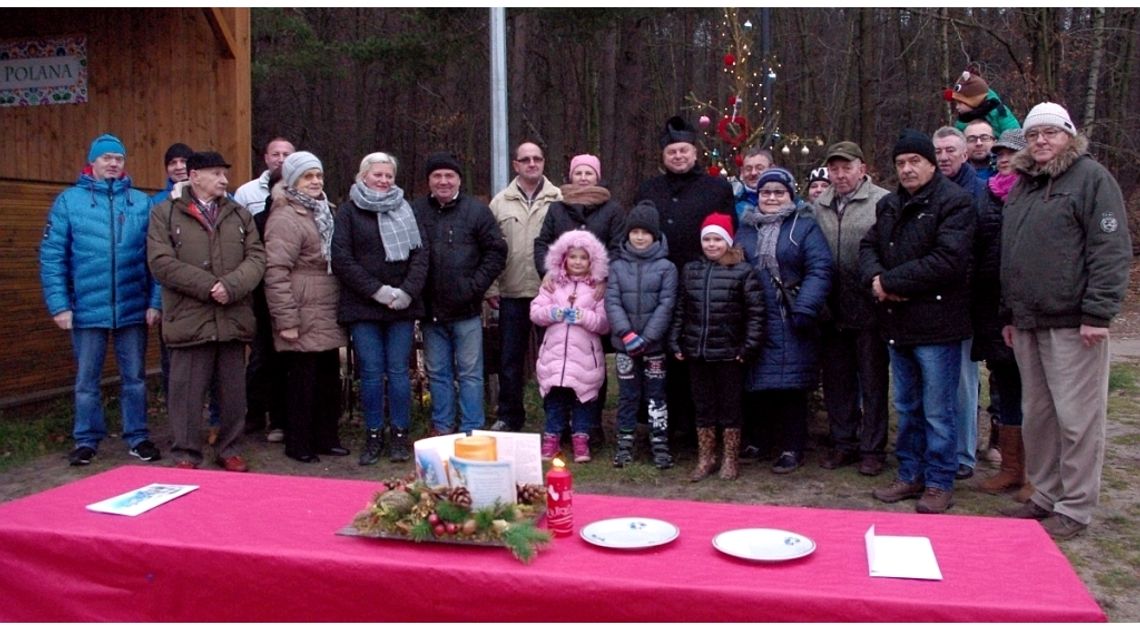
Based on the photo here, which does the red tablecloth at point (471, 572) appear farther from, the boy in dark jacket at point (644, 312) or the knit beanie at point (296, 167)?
the knit beanie at point (296, 167)

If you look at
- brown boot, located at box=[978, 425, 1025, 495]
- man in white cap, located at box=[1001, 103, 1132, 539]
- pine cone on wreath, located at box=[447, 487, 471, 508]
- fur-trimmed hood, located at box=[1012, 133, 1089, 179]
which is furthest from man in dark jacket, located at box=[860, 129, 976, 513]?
pine cone on wreath, located at box=[447, 487, 471, 508]

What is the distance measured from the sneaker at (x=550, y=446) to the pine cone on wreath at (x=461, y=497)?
12.1ft

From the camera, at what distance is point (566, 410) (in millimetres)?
6426

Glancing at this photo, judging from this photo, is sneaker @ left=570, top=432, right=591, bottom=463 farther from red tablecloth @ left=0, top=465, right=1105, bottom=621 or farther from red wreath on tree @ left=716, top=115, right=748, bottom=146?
red tablecloth @ left=0, top=465, right=1105, bottom=621

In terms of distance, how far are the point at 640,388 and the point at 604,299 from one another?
601mm

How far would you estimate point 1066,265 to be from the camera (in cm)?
448

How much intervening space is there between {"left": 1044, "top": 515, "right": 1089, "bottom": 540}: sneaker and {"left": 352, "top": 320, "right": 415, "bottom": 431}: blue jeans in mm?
3709

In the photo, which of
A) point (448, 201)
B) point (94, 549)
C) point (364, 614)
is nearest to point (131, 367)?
point (448, 201)

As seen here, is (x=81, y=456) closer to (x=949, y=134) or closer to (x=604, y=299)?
(x=604, y=299)

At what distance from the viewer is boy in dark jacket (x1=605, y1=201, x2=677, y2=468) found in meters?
5.85

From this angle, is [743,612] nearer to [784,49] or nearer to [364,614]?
[364,614]

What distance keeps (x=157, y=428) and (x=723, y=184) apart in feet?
14.8

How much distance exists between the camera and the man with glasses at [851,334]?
218 inches

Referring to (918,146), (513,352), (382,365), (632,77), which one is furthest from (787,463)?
(632,77)
